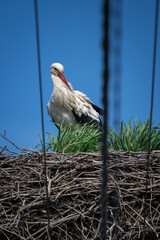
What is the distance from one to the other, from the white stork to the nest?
6.33 ft

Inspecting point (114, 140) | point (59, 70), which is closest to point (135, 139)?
point (114, 140)

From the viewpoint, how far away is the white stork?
13.8 feet

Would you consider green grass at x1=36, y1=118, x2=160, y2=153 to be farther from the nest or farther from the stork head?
the stork head

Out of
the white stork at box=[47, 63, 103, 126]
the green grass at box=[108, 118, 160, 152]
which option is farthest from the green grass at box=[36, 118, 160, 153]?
the white stork at box=[47, 63, 103, 126]

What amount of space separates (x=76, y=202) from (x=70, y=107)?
2299 millimetres

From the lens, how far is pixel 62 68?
15.2 ft

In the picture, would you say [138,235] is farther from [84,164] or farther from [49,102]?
[49,102]

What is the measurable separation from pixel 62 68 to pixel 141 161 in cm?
263

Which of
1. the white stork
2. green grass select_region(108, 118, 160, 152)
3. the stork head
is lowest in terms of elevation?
green grass select_region(108, 118, 160, 152)

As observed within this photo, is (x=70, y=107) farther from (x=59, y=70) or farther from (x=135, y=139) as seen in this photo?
(x=135, y=139)

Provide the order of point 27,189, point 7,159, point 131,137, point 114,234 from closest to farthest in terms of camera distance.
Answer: point 114,234, point 27,189, point 7,159, point 131,137

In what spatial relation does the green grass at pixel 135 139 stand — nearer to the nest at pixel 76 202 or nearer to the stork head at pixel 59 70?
the nest at pixel 76 202

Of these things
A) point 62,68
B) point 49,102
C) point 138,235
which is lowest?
point 138,235

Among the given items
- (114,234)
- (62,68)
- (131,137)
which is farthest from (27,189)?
(62,68)
